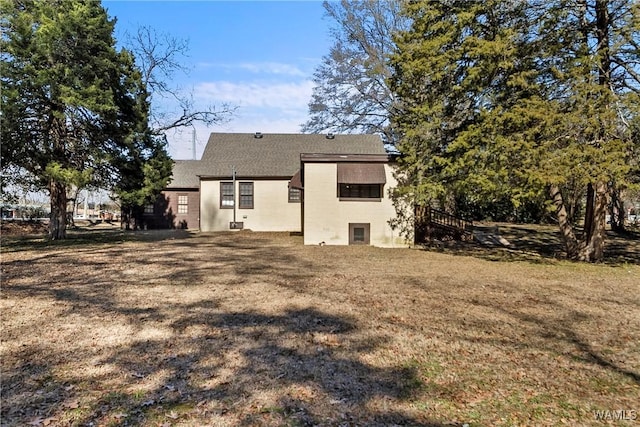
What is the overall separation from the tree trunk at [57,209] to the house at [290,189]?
7.64 m

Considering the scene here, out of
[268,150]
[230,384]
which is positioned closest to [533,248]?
[268,150]

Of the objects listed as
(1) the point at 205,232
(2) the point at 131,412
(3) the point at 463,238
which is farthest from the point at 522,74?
(1) the point at 205,232

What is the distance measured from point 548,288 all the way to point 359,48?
19.3m

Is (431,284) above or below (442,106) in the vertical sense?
below

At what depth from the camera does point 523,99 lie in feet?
36.1

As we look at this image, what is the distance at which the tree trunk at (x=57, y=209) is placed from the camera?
14.3 metres

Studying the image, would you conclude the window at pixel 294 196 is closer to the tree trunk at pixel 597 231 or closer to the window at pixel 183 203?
the window at pixel 183 203

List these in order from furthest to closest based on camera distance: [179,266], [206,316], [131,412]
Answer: [179,266] → [206,316] → [131,412]

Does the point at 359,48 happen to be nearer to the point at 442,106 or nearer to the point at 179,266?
the point at 442,106

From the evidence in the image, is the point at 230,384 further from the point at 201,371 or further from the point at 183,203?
the point at 183,203

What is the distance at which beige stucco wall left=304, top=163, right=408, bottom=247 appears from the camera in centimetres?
1533

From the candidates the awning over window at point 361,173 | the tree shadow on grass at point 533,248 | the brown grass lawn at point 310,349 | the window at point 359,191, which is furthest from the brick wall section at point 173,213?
the brown grass lawn at point 310,349

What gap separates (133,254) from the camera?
1138cm

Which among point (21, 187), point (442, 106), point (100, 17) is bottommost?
point (21, 187)
